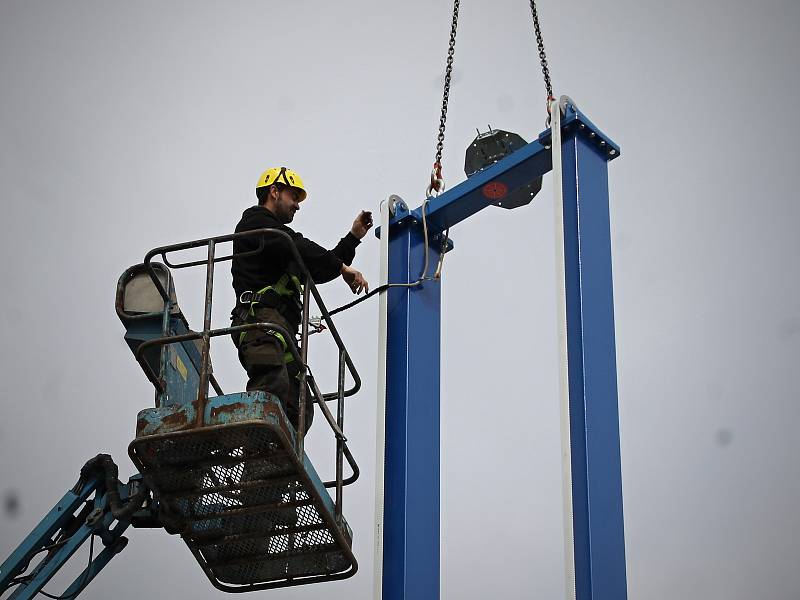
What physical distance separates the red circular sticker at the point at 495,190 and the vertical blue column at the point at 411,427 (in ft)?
2.18

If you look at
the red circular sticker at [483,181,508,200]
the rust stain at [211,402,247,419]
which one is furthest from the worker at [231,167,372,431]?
the red circular sticker at [483,181,508,200]

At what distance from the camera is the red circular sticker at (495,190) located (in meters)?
7.58

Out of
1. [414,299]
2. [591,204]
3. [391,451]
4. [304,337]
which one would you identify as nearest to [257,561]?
[391,451]

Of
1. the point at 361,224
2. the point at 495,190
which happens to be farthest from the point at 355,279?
the point at 495,190

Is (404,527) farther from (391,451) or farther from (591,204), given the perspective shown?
(591,204)

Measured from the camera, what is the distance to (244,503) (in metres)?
6.66

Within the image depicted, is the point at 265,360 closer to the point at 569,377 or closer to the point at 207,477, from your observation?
the point at 207,477

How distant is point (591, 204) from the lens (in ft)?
22.4

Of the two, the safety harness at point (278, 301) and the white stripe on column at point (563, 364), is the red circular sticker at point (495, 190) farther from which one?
the safety harness at point (278, 301)

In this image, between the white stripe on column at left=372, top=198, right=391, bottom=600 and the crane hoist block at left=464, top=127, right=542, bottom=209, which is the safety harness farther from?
the crane hoist block at left=464, top=127, right=542, bottom=209

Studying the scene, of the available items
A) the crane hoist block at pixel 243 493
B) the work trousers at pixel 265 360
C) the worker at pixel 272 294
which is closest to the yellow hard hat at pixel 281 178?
the worker at pixel 272 294

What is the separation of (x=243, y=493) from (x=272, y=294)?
1260 millimetres

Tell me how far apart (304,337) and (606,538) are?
2096 mm

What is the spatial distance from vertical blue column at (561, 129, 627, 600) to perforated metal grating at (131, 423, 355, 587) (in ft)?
5.32
